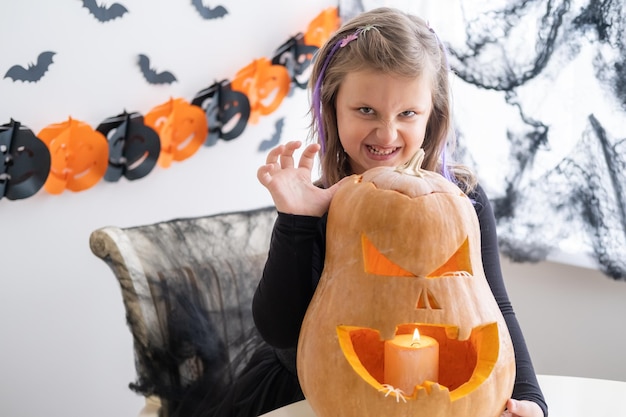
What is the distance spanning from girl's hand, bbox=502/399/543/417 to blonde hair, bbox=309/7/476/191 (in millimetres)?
433

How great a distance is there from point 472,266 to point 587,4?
115 centimetres

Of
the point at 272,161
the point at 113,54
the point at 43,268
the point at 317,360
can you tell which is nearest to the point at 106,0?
the point at 113,54

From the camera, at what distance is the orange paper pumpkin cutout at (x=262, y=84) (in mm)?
2107

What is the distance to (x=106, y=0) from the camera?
180 centimetres

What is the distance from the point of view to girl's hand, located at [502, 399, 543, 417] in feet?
2.60

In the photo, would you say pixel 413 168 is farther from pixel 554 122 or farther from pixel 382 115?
pixel 554 122

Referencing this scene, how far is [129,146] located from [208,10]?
0.47 m

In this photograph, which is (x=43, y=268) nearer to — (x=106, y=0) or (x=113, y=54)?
(x=113, y=54)

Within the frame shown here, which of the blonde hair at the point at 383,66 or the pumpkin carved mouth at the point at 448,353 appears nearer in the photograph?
the pumpkin carved mouth at the point at 448,353

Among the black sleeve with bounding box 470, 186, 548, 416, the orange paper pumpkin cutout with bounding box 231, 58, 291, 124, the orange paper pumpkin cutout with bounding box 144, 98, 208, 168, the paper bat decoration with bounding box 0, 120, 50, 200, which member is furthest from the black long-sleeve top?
the orange paper pumpkin cutout with bounding box 231, 58, 291, 124

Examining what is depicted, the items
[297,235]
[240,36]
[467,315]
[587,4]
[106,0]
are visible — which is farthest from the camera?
[240,36]

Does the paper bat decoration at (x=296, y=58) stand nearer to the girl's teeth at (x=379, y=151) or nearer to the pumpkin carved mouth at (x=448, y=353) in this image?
the girl's teeth at (x=379, y=151)

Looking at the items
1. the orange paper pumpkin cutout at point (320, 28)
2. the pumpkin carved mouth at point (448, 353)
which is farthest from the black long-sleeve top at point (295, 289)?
the orange paper pumpkin cutout at point (320, 28)

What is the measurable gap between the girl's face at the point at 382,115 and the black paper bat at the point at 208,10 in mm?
1013
